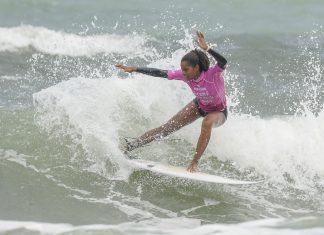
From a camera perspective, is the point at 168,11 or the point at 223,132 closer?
the point at 223,132

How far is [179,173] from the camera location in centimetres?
718

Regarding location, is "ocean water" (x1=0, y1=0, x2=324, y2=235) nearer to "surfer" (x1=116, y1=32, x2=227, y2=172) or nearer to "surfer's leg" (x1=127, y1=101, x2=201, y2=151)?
"surfer's leg" (x1=127, y1=101, x2=201, y2=151)

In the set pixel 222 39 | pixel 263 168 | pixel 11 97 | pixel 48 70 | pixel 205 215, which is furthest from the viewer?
pixel 222 39

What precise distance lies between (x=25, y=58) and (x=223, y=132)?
621cm

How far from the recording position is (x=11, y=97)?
10.5m

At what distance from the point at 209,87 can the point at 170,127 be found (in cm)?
91

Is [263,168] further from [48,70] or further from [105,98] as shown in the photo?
[48,70]

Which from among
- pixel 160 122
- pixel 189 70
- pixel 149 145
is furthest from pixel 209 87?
pixel 160 122

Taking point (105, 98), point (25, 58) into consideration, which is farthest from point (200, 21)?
point (105, 98)

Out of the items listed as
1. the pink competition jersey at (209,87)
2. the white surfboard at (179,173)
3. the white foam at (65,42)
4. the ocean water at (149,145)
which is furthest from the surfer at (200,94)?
the white foam at (65,42)

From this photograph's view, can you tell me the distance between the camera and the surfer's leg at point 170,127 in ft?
25.1

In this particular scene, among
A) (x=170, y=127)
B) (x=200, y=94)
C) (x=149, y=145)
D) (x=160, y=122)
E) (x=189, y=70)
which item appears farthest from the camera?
(x=160, y=122)

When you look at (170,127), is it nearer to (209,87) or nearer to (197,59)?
(209,87)

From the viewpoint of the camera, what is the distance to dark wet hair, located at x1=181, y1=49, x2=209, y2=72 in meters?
6.85
